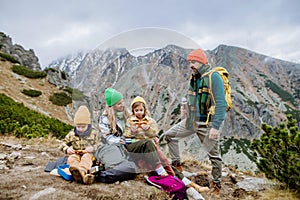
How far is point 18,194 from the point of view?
9.61ft

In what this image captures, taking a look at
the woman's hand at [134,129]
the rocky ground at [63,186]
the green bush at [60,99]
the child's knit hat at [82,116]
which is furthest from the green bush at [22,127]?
the green bush at [60,99]

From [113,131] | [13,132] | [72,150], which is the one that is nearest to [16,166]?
[72,150]

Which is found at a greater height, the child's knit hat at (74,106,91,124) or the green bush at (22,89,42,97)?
the green bush at (22,89,42,97)

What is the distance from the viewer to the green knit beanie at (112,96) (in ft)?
11.5

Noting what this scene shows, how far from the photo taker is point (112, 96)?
3539 mm

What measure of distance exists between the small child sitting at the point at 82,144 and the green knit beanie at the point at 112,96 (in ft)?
1.46

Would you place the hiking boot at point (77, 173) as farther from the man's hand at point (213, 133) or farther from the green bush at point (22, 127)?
the green bush at point (22, 127)

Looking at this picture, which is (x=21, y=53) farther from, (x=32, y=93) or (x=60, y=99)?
(x=32, y=93)

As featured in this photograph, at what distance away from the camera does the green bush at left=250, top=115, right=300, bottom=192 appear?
463cm

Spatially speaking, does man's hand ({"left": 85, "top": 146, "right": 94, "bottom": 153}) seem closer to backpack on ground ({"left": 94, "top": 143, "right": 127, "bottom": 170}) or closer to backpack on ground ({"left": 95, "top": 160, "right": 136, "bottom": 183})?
backpack on ground ({"left": 94, "top": 143, "right": 127, "bottom": 170})

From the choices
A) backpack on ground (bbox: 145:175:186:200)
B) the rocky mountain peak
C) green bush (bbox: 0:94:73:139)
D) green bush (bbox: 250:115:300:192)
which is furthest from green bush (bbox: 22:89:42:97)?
backpack on ground (bbox: 145:175:186:200)

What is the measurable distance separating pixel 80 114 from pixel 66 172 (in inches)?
33.0

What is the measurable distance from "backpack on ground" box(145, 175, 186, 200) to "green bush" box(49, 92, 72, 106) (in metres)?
21.8

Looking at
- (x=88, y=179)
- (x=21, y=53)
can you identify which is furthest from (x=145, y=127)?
(x=21, y=53)
